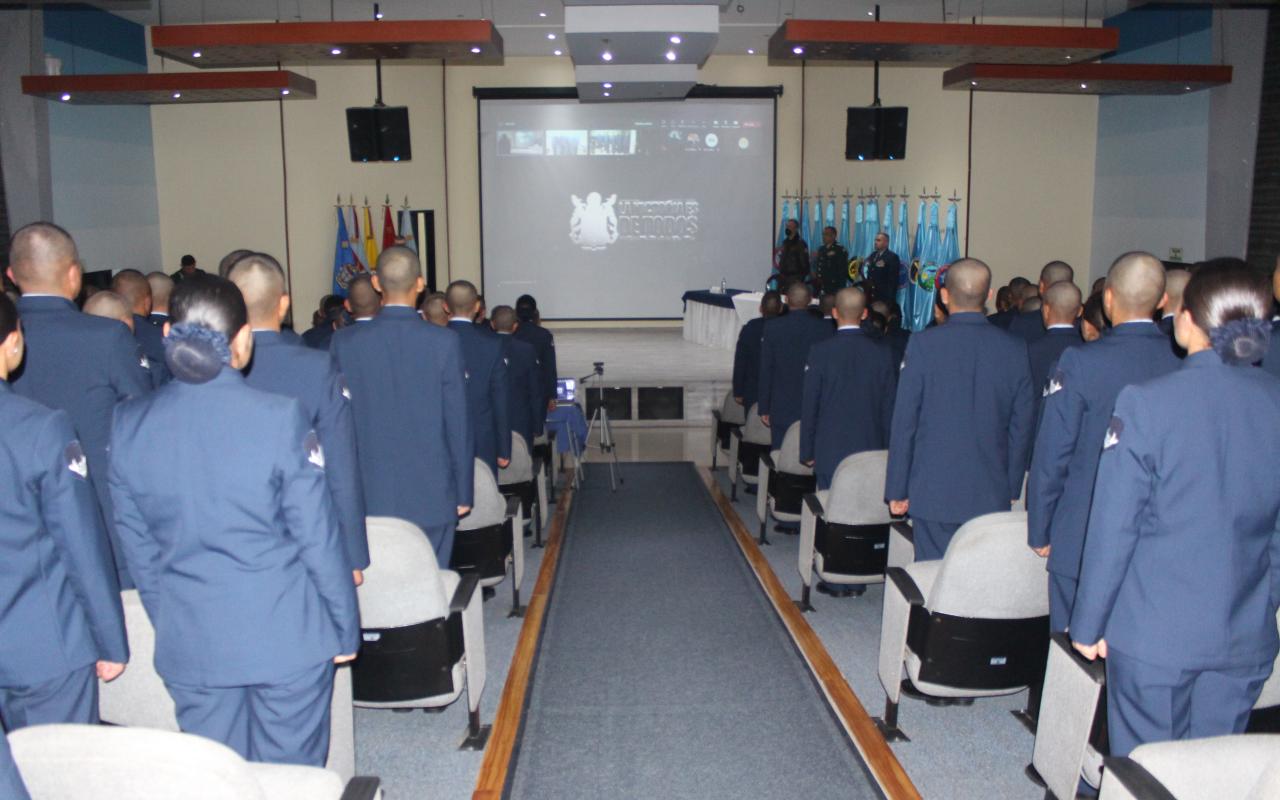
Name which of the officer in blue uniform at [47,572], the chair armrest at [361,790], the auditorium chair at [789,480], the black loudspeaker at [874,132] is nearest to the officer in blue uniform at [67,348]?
the officer in blue uniform at [47,572]

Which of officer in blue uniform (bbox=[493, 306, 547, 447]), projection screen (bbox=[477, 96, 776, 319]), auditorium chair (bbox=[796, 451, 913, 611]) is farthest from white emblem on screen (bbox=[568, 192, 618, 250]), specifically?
auditorium chair (bbox=[796, 451, 913, 611])

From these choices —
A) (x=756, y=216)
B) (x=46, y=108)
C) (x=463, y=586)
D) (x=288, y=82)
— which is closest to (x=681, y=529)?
(x=463, y=586)

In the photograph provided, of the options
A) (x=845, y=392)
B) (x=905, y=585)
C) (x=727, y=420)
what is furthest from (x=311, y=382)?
(x=727, y=420)

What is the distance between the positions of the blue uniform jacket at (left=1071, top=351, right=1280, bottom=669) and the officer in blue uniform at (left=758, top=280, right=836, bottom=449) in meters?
4.08

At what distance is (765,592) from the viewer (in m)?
5.43

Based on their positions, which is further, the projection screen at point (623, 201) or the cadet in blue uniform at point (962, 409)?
the projection screen at point (623, 201)

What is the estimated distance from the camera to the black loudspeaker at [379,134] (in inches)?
490

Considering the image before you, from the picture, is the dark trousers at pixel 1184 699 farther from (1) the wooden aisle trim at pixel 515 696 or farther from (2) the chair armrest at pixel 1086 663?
(1) the wooden aisle trim at pixel 515 696

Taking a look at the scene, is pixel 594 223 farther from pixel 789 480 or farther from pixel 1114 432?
pixel 1114 432

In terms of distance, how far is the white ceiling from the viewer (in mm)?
12047

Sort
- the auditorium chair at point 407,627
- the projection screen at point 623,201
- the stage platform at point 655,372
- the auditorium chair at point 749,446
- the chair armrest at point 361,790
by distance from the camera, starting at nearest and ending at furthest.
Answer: the chair armrest at point 361,790 < the auditorium chair at point 407,627 < the auditorium chair at point 749,446 < the stage platform at point 655,372 < the projection screen at point 623,201

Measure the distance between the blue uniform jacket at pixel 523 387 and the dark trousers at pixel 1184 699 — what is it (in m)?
4.37

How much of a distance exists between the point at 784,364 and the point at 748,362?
0.85 meters

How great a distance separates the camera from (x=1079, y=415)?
3.38 m
